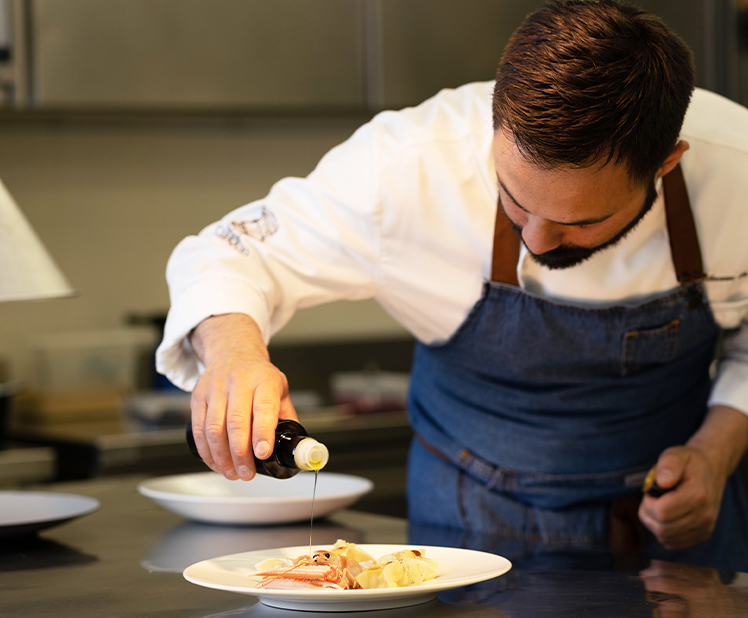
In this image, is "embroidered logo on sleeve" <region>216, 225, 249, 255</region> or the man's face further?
"embroidered logo on sleeve" <region>216, 225, 249, 255</region>

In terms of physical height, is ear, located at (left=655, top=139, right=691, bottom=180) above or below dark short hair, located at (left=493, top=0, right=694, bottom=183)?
below

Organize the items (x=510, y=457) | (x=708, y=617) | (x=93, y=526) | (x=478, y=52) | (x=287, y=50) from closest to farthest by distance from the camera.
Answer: (x=708, y=617) < (x=93, y=526) < (x=510, y=457) < (x=287, y=50) < (x=478, y=52)

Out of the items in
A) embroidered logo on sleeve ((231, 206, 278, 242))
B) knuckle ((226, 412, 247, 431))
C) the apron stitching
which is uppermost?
embroidered logo on sleeve ((231, 206, 278, 242))

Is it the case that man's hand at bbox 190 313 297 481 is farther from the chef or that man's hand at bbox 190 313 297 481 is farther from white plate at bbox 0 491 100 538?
white plate at bbox 0 491 100 538

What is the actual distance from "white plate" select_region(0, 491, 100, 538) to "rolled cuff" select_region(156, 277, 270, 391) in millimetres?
203

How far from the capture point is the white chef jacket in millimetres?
1315

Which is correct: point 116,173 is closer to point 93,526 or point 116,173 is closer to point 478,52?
point 478,52

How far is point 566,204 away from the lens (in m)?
1.06

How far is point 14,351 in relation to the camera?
2898mm

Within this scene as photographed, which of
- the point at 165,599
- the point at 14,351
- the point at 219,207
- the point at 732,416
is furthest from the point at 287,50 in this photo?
the point at 165,599

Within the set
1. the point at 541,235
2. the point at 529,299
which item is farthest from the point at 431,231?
the point at 541,235

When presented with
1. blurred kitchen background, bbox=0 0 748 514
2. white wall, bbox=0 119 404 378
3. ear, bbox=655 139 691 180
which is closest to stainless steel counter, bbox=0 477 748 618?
ear, bbox=655 139 691 180

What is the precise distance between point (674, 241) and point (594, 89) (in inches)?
14.8

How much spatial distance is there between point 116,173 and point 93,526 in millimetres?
1934
